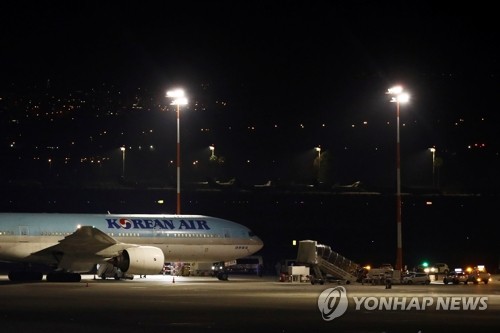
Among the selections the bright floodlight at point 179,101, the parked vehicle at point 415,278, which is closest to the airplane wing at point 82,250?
the bright floodlight at point 179,101

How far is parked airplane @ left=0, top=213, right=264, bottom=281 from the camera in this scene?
5447 cm

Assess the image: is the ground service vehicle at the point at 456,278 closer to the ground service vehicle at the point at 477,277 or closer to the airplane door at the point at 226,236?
the ground service vehicle at the point at 477,277

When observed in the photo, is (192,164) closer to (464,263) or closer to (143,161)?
(143,161)

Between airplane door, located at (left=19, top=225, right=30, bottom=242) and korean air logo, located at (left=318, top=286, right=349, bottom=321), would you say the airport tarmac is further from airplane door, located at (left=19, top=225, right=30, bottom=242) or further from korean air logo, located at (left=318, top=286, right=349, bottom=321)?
airplane door, located at (left=19, top=225, right=30, bottom=242)

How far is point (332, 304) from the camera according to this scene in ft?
118

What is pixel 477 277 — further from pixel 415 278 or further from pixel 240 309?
pixel 240 309

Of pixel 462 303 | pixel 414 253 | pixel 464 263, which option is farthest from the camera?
pixel 414 253

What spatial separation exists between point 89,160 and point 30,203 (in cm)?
6477

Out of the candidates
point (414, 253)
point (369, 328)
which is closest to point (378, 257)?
point (414, 253)

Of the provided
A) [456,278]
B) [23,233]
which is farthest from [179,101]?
[456,278]

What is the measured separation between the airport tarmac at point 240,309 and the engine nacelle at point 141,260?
594cm

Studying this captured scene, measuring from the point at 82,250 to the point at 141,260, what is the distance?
3.43 m

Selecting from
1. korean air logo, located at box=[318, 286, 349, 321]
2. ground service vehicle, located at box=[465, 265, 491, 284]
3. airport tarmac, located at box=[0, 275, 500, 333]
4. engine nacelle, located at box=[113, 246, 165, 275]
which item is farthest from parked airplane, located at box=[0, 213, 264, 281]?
korean air logo, located at box=[318, 286, 349, 321]

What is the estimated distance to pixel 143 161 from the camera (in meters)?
174
